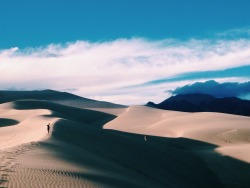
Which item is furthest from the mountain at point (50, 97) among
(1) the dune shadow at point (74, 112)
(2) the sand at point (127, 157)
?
(2) the sand at point (127, 157)

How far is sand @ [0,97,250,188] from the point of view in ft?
43.1

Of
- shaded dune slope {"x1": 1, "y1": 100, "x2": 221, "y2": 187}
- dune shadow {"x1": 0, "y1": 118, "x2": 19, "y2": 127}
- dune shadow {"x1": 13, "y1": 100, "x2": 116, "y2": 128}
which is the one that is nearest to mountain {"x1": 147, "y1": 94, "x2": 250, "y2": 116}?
dune shadow {"x1": 13, "y1": 100, "x2": 116, "y2": 128}

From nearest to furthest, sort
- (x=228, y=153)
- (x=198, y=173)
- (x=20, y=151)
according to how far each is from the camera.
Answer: (x=20, y=151) < (x=198, y=173) < (x=228, y=153)

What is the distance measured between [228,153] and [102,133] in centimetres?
871

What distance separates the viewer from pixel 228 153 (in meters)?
29.3

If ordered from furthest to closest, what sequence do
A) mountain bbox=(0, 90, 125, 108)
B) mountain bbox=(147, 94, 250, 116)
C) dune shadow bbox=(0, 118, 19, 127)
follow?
mountain bbox=(147, 94, 250, 116) → mountain bbox=(0, 90, 125, 108) → dune shadow bbox=(0, 118, 19, 127)

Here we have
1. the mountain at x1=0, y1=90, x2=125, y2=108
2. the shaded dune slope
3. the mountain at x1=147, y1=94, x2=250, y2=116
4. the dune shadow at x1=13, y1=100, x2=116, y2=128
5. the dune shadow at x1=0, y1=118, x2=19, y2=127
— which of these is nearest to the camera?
the shaded dune slope

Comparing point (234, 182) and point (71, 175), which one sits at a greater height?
point (71, 175)

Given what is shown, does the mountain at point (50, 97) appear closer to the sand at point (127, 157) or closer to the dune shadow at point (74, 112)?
the dune shadow at point (74, 112)

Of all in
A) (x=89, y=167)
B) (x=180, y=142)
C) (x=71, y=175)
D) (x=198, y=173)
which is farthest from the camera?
(x=180, y=142)

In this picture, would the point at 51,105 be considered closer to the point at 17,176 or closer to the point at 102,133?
the point at 102,133

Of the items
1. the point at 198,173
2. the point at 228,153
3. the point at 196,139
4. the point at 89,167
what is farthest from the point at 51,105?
the point at 89,167

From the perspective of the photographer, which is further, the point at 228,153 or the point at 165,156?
the point at 228,153

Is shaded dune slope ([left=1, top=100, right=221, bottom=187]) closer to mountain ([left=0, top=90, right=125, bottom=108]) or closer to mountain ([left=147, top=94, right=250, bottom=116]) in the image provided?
mountain ([left=0, top=90, right=125, bottom=108])
